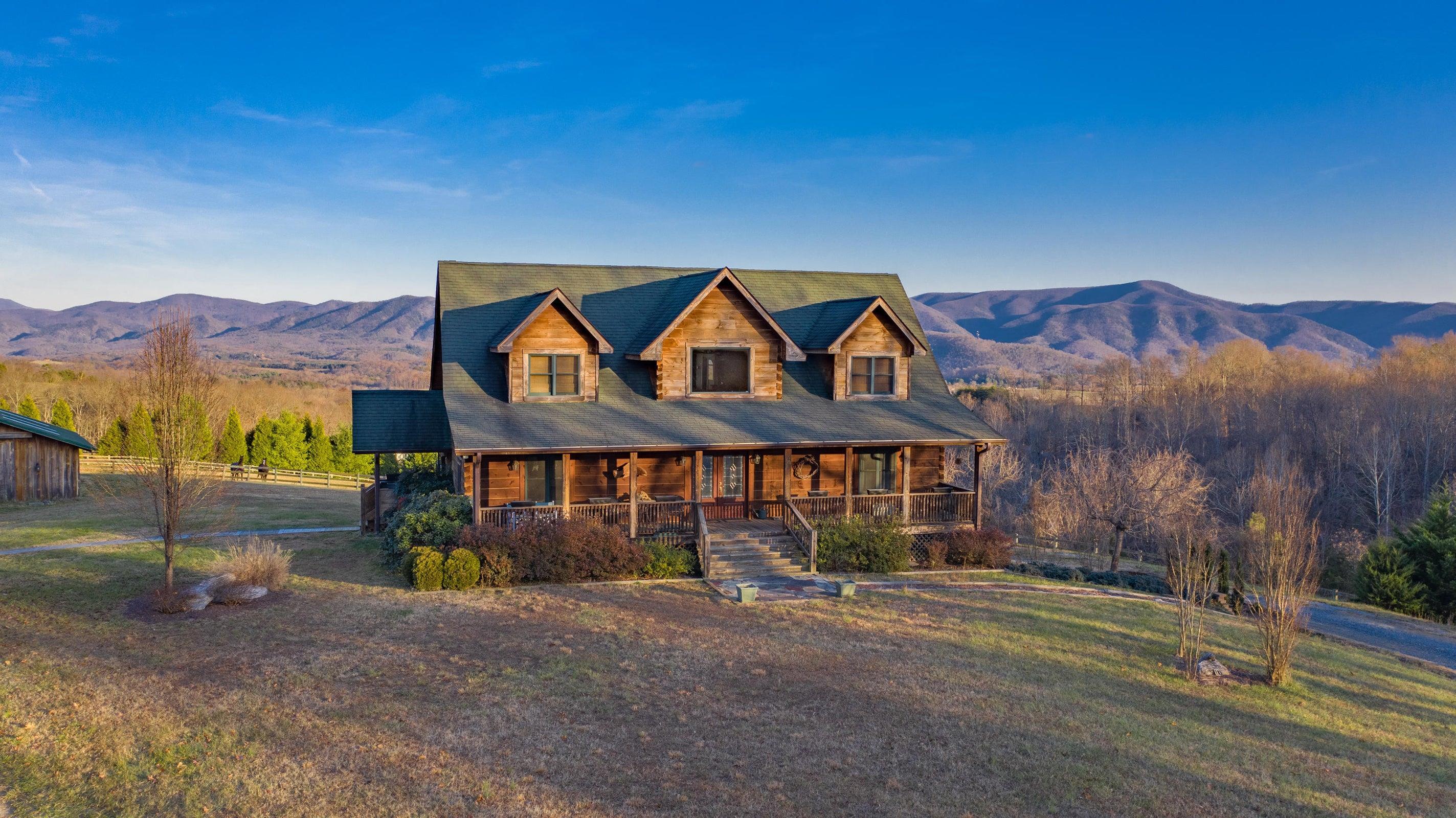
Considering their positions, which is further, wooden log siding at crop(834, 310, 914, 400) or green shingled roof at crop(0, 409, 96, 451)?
green shingled roof at crop(0, 409, 96, 451)

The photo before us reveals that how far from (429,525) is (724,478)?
8.83m

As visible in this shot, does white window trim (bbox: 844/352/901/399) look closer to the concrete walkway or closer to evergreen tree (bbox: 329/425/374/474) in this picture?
the concrete walkway

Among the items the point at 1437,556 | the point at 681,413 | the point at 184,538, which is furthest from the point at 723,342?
the point at 1437,556

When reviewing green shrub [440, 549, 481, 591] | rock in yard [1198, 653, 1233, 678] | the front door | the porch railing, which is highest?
the front door

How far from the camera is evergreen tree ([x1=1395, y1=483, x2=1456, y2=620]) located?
27469 mm

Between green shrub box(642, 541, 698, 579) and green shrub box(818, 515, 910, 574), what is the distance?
3.67 meters

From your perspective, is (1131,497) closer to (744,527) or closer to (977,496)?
(977,496)

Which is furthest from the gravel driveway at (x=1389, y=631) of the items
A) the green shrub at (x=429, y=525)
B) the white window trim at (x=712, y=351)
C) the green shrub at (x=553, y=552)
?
the green shrub at (x=429, y=525)

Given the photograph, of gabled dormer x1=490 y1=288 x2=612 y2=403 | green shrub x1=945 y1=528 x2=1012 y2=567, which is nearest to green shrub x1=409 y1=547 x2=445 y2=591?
gabled dormer x1=490 y1=288 x2=612 y2=403

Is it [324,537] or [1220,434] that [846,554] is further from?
[1220,434]

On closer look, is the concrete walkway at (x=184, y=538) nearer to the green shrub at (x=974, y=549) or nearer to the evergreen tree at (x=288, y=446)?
the green shrub at (x=974, y=549)

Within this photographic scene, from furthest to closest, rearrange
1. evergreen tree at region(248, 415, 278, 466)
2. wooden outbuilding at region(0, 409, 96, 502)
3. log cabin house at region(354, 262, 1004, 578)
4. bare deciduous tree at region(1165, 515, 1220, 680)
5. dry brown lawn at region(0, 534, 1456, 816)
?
1. evergreen tree at region(248, 415, 278, 466)
2. wooden outbuilding at region(0, 409, 96, 502)
3. log cabin house at region(354, 262, 1004, 578)
4. bare deciduous tree at region(1165, 515, 1220, 680)
5. dry brown lawn at region(0, 534, 1456, 816)

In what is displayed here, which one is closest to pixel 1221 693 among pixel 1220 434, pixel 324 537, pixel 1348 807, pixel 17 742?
pixel 1348 807

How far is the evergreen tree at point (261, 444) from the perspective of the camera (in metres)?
48.1
